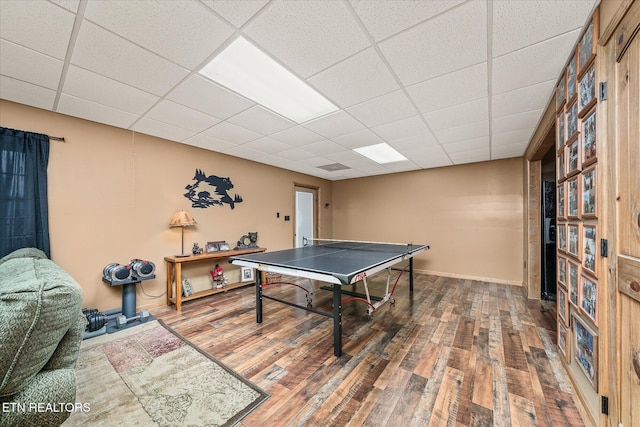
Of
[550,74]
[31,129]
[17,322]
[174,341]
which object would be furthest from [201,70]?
[550,74]

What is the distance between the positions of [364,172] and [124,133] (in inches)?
182

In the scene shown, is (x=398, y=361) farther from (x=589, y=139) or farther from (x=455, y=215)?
(x=455, y=215)

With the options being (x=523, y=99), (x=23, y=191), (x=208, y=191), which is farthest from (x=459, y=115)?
(x=23, y=191)

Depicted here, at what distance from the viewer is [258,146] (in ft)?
12.9

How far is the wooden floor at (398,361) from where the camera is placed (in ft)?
5.14

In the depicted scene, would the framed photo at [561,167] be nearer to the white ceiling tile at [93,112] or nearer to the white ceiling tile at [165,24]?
the white ceiling tile at [165,24]

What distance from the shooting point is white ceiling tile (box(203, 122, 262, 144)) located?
3.10 m

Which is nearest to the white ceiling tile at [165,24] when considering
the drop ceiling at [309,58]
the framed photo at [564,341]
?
the drop ceiling at [309,58]

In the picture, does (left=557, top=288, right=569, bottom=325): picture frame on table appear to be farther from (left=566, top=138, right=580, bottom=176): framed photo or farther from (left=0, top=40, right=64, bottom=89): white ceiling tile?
(left=0, top=40, right=64, bottom=89): white ceiling tile

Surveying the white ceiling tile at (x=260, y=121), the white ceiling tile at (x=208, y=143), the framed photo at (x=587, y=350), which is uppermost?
the white ceiling tile at (x=260, y=121)

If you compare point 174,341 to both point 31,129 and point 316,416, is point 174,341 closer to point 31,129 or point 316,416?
point 316,416

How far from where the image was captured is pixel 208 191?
4160 millimetres

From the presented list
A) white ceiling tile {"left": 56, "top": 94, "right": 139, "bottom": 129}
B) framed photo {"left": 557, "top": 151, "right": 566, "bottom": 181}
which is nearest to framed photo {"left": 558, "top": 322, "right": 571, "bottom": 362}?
framed photo {"left": 557, "top": 151, "right": 566, "bottom": 181}

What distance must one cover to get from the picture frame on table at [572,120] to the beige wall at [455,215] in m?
3.31
